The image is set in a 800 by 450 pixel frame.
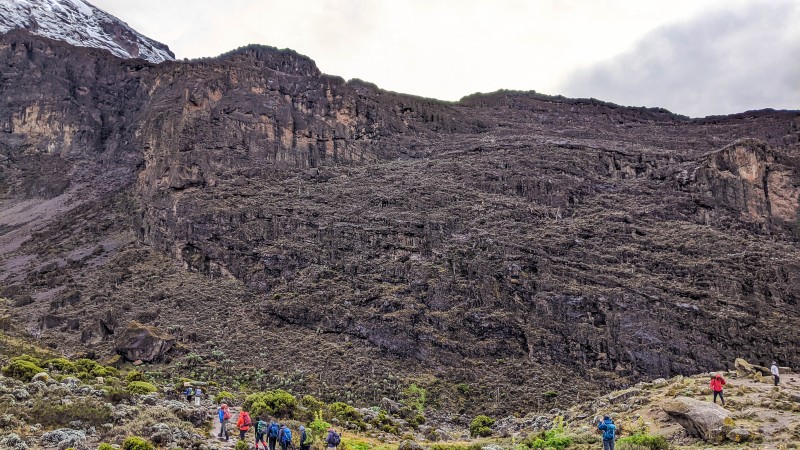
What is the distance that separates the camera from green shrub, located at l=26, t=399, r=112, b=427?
816 inches

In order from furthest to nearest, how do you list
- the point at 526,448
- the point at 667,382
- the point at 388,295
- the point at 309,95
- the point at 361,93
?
the point at 361,93, the point at 309,95, the point at 388,295, the point at 667,382, the point at 526,448

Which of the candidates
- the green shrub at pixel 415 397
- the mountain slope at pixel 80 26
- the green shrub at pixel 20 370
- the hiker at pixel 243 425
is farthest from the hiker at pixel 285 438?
the mountain slope at pixel 80 26

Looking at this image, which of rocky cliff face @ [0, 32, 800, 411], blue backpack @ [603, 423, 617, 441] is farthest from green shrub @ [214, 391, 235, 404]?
blue backpack @ [603, 423, 617, 441]

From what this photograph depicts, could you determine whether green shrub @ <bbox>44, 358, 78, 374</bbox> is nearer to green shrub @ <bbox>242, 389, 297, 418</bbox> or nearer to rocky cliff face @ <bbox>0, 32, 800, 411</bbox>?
green shrub @ <bbox>242, 389, 297, 418</bbox>

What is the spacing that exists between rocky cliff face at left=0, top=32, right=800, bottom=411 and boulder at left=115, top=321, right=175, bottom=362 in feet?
6.11

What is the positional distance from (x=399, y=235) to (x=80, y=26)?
133863mm

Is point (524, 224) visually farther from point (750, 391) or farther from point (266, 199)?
point (750, 391)

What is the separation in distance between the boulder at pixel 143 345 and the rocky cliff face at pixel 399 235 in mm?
1863

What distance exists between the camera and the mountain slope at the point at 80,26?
480 feet

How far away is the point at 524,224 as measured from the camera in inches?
2458

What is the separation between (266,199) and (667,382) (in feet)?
139

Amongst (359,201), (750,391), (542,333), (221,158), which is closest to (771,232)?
(542,333)

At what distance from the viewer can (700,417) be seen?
2128cm

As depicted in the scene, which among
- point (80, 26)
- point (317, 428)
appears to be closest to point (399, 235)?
point (317, 428)
